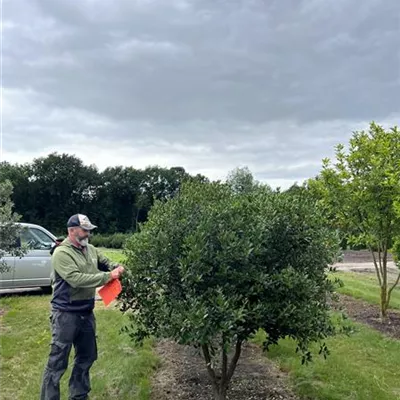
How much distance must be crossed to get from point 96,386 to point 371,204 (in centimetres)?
586

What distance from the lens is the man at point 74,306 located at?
4.36 m

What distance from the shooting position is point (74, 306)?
4.52m

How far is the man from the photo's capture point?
4.36 meters

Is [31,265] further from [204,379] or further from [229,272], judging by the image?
[229,272]

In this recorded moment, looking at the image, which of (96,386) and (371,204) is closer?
(96,386)

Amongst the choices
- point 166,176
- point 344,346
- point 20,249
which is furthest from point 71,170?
point 344,346

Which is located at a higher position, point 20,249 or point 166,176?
point 166,176

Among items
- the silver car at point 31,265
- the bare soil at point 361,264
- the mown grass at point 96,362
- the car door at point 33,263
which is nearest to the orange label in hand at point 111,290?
the mown grass at point 96,362

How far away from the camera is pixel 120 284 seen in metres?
4.34

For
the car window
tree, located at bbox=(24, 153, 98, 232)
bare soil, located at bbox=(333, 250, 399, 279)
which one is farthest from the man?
tree, located at bbox=(24, 153, 98, 232)

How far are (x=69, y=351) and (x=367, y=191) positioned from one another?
6.18 meters

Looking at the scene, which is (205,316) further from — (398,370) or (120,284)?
(398,370)

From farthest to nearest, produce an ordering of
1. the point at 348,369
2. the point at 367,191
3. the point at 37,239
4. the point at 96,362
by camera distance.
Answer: the point at 37,239 → the point at 367,191 → the point at 96,362 → the point at 348,369

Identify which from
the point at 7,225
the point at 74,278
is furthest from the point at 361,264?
the point at 74,278
